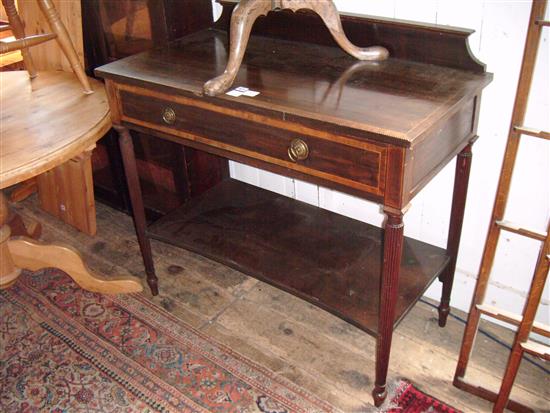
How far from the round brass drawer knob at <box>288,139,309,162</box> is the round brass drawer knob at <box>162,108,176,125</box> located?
16.7 inches

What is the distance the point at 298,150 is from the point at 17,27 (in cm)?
158

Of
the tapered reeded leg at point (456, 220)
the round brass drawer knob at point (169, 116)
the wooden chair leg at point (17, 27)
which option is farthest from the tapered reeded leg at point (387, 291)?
the wooden chair leg at point (17, 27)

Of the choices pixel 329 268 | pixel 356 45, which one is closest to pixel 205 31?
pixel 356 45

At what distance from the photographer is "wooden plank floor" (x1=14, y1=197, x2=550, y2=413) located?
185 centimetres

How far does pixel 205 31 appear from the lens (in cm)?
205

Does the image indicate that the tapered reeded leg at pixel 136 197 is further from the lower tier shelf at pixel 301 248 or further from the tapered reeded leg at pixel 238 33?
the tapered reeded leg at pixel 238 33

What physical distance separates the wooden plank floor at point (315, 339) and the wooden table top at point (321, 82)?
0.93 m

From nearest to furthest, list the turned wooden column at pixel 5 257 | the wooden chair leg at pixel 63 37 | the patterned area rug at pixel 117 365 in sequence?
the patterned area rug at pixel 117 365 < the wooden chair leg at pixel 63 37 < the turned wooden column at pixel 5 257

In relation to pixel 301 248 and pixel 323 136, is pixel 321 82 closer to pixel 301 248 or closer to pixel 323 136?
pixel 323 136

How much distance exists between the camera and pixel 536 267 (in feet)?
4.93

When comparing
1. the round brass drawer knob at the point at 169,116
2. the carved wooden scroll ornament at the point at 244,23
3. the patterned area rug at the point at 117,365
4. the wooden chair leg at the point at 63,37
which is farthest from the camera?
the wooden chair leg at the point at 63,37

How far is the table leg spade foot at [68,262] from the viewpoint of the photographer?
228 centimetres

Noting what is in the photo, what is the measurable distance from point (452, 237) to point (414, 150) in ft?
2.13

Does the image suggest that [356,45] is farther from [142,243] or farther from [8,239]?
[8,239]
